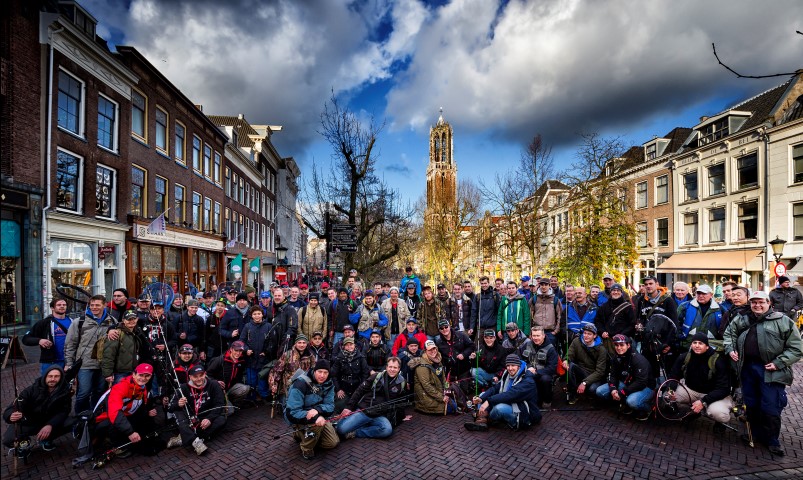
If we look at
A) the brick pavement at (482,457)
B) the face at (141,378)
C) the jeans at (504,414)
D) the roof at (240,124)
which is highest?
the roof at (240,124)

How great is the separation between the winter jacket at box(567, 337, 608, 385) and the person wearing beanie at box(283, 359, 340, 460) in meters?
4.54

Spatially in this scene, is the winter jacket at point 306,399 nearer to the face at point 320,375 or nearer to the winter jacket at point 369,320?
the face at point 320,375

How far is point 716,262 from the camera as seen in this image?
24.3 metres

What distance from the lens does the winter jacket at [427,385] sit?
7.21 metres

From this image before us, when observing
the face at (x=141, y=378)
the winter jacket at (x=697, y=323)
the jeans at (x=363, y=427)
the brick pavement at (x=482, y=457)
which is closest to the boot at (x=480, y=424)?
the brick pavement at (x=482, y=457)

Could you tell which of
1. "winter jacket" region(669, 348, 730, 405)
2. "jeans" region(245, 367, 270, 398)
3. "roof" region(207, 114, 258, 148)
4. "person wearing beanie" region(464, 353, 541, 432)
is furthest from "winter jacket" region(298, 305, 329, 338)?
"roof" region(207, 114, 258, 148)

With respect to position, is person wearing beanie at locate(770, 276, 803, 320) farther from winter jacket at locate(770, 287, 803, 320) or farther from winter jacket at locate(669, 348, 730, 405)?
winter jacket at locate(669, 348, 730, 405)

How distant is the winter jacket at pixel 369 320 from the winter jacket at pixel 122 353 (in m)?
4.13

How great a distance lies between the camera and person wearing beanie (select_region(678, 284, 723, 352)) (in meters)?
7.00

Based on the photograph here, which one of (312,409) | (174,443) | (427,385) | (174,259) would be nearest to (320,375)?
(312,409)

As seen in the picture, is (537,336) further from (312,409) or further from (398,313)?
(312,409)

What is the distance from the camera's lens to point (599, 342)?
304 inches

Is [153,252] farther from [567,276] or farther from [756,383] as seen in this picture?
[756,383]

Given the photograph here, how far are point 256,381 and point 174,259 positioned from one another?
1466cm
